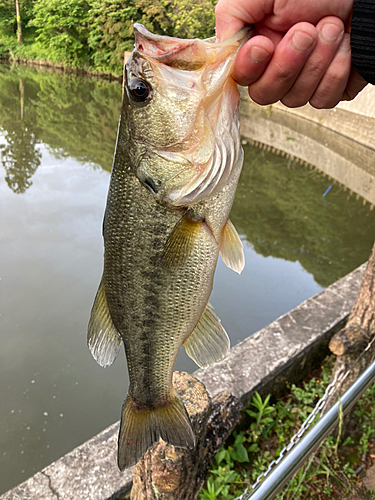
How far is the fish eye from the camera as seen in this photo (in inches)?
43.4

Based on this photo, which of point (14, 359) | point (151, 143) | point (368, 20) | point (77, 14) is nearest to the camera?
point (368, 20)

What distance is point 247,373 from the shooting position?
3012mm

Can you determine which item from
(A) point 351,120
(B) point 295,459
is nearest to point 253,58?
(B) point 295,459

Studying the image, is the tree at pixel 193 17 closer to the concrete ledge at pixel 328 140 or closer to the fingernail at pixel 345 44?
the concrete ledge at pixel 328 140

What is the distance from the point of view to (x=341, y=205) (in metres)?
8.57

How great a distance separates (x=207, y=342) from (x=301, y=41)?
1.00m

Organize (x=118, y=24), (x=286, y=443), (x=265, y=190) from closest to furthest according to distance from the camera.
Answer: (x=286, y=443) < (x=265, y=190) < (x=118, y=24)

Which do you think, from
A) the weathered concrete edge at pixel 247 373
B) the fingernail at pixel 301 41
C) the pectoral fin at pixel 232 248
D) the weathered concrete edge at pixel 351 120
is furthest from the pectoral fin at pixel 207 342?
the weathered concrete edge at pixel 351 120

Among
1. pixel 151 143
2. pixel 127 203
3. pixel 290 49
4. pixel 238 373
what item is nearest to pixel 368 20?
pixel 290 49

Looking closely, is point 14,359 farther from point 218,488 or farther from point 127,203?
point 127,203

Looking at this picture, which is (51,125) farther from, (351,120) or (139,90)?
(139,90)

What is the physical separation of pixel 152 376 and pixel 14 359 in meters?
3.07

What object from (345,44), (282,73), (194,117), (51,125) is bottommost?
(51,125)

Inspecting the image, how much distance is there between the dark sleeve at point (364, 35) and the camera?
989mm
